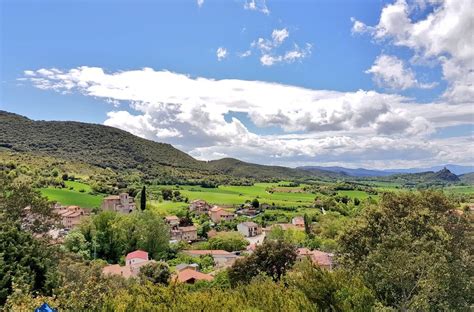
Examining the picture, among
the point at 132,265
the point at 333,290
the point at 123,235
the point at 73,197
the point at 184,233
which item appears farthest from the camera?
the point at 73,197

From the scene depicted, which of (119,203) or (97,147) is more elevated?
(97,147)

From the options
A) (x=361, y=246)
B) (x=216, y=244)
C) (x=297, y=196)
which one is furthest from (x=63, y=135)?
(x=361, y=246)

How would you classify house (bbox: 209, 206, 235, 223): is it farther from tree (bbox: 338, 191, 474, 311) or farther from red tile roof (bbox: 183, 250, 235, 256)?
tree (bbox: 338, 191, 474, 311)

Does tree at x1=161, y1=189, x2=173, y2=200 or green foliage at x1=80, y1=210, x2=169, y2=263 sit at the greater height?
tree at x1=161, y1=189, x2=173, y2=200

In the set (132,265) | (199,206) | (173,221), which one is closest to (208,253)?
(132,265)

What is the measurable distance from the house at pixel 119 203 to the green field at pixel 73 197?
2.51 metres

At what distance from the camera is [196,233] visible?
77.2m

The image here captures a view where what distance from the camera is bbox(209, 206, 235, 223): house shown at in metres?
92.6

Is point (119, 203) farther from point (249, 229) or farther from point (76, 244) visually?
point (76, 244)

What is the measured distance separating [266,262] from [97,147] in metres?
130

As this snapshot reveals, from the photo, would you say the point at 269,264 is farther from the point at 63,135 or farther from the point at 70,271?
the point at 63,135

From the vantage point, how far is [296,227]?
74562 mm

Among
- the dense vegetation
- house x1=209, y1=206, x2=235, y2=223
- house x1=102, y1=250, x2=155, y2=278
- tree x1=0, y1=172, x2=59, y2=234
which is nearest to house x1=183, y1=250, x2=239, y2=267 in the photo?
house x1=102, y1=250, x2=155, y2=278

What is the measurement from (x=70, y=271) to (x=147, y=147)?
145168 millimetres
